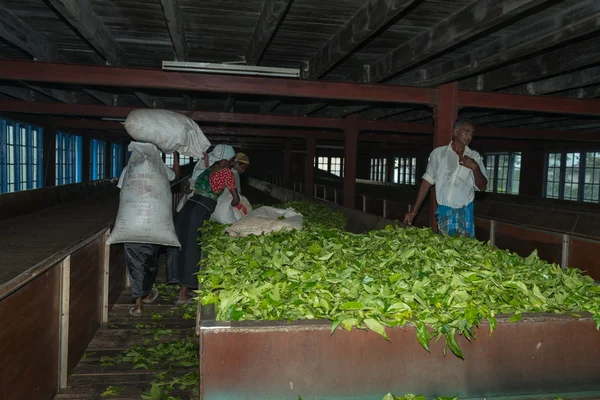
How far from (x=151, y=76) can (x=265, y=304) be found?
5536mm

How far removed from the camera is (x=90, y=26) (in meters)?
5.67

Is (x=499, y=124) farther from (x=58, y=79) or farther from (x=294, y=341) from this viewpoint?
(x=294, y=341)

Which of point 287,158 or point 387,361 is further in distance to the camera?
point 287,158

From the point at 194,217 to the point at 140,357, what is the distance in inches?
77.6

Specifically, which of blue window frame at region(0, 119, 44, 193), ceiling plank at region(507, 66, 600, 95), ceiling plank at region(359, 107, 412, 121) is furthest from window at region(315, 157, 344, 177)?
ceiling plank at region(507, 66, 600, 95)

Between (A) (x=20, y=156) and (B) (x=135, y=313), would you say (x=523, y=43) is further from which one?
(A) (x=20, y=156)

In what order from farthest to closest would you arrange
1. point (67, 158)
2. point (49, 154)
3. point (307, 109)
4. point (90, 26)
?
point (67, 158) < point (49, 154) < point (307, 109) < point (90, 26)

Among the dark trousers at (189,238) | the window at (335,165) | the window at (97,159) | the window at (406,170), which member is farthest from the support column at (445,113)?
the window at (335,165)

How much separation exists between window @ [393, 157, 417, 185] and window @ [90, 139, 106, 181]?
693 inches

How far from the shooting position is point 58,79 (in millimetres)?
6953

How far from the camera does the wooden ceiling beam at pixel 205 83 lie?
6.92 m

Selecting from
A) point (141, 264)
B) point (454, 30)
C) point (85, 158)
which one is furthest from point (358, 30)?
point (85, 158)

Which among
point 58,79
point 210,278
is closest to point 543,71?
point 210,278

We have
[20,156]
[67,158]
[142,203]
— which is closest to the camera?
[142,203]
